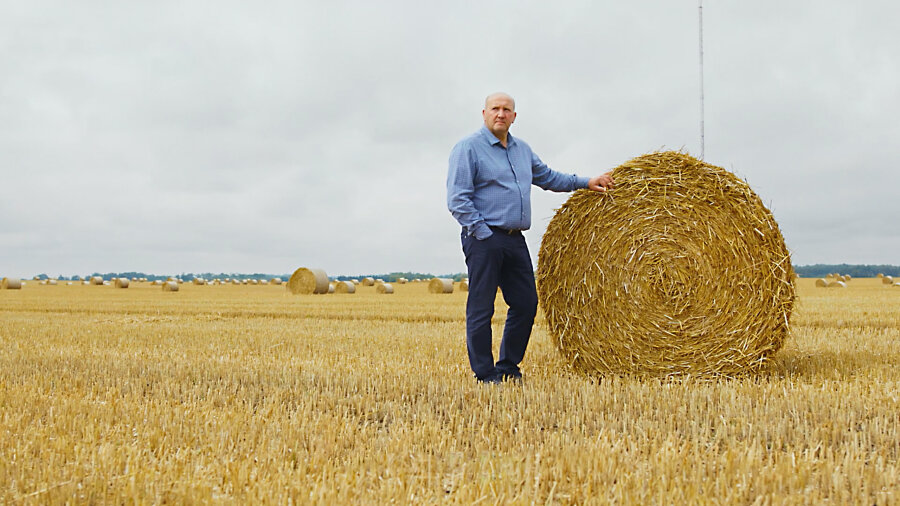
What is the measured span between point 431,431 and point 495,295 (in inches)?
67.6

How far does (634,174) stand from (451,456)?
305 centimetres

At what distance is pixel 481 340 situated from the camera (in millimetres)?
4977

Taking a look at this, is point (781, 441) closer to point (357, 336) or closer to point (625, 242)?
point (625, 242)

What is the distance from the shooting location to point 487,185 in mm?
4969

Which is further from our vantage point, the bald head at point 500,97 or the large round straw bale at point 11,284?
the large round straw bale at point 11,284

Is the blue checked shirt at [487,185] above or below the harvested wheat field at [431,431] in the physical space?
above

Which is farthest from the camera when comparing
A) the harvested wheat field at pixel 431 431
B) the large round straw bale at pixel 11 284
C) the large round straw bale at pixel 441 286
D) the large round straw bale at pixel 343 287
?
the large round straw bale at pixel 11 284

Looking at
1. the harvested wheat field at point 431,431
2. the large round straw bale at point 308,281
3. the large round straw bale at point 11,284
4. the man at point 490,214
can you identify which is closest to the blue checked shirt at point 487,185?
the man at point 490,214

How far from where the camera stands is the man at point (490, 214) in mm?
4836

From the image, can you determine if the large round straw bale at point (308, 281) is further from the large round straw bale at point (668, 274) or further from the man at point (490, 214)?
the man at point (490, 214)

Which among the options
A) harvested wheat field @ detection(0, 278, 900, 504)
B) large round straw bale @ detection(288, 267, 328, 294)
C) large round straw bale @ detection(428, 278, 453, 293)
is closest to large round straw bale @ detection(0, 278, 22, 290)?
large round straw bale @ detection(288, 267, 328, 294)

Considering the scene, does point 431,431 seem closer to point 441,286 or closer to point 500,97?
point 500,97

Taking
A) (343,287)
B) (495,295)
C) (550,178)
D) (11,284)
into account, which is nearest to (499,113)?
(550,178)

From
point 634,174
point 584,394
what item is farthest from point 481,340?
point 634,174
